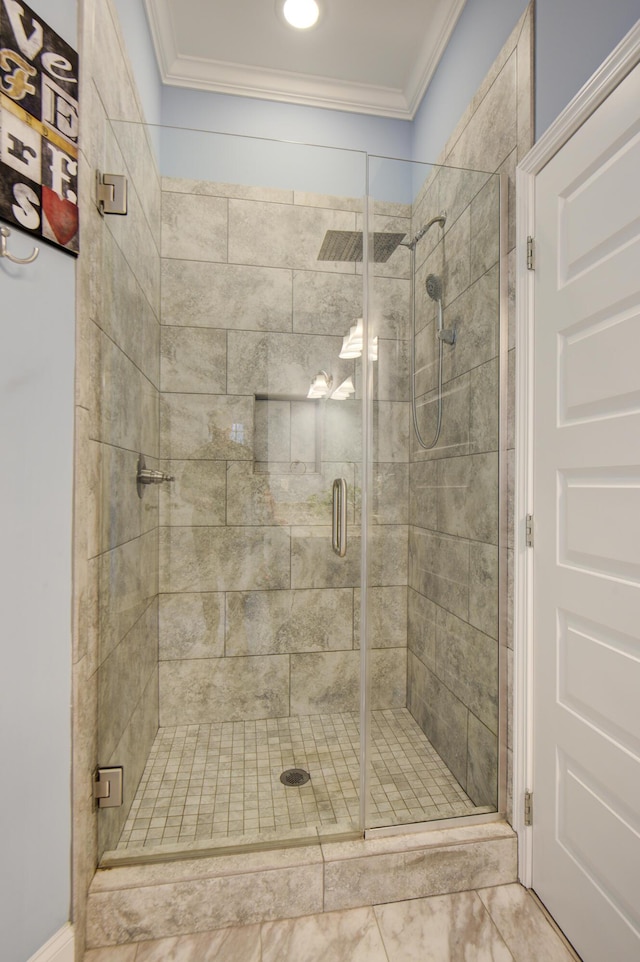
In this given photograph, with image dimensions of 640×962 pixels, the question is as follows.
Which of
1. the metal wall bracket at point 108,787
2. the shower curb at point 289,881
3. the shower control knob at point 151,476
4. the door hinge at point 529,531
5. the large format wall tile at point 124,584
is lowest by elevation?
the shower curb at point 289,881

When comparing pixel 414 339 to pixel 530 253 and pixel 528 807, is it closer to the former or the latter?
pixel 530 253

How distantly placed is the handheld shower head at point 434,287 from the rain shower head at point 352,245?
0.16 meters

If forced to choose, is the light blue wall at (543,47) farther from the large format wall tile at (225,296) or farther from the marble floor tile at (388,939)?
the marble floor tile at (388,939)

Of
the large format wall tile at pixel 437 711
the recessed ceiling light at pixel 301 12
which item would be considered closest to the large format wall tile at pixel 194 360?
the large format wall tile at pixel 437 711

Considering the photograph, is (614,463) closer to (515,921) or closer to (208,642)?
(515,921)

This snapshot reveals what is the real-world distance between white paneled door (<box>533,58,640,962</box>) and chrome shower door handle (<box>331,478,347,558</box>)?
0.59 m

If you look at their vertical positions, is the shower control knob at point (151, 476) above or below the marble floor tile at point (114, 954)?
above

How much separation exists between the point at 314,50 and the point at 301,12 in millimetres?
227

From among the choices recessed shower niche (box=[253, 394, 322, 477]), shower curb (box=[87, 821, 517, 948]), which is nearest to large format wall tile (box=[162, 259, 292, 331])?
recessed shower niche (box=[253, 394, 322, 477])

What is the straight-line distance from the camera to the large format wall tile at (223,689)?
1.77 m

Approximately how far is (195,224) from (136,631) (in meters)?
1.41

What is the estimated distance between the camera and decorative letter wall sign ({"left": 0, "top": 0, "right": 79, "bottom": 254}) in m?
1.01

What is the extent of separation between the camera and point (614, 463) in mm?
1127

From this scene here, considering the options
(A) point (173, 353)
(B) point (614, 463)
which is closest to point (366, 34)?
(A) point (173, 353)
